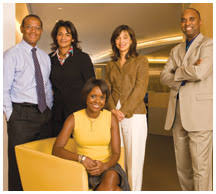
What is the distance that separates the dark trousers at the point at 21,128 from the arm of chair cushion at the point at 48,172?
0.33 metres

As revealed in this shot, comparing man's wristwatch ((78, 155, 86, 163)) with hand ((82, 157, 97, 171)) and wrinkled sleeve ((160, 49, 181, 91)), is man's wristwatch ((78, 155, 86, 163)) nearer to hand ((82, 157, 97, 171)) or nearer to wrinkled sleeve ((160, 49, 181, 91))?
hand ((82, 157, 97, 171))

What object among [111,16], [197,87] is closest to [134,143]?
[197,87]

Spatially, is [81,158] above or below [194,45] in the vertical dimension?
below

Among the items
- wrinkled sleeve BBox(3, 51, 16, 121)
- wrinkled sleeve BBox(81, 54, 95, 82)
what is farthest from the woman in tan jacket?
wrinkled sleeve BBox(3, 51, 16, 121)

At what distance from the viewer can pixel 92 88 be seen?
224 cm

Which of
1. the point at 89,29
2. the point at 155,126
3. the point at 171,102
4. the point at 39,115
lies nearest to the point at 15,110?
the point at 39,115

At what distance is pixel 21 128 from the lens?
8.50ft

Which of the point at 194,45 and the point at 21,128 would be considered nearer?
the point at 21,128

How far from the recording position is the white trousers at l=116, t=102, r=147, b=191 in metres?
2.68

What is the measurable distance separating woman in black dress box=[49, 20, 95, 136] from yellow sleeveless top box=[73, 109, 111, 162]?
633 mm

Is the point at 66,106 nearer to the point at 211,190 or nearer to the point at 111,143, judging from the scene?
the point at 111,143

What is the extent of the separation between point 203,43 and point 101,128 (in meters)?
1.42

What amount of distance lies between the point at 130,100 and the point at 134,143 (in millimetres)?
452

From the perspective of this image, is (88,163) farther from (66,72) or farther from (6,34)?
(6,34)
